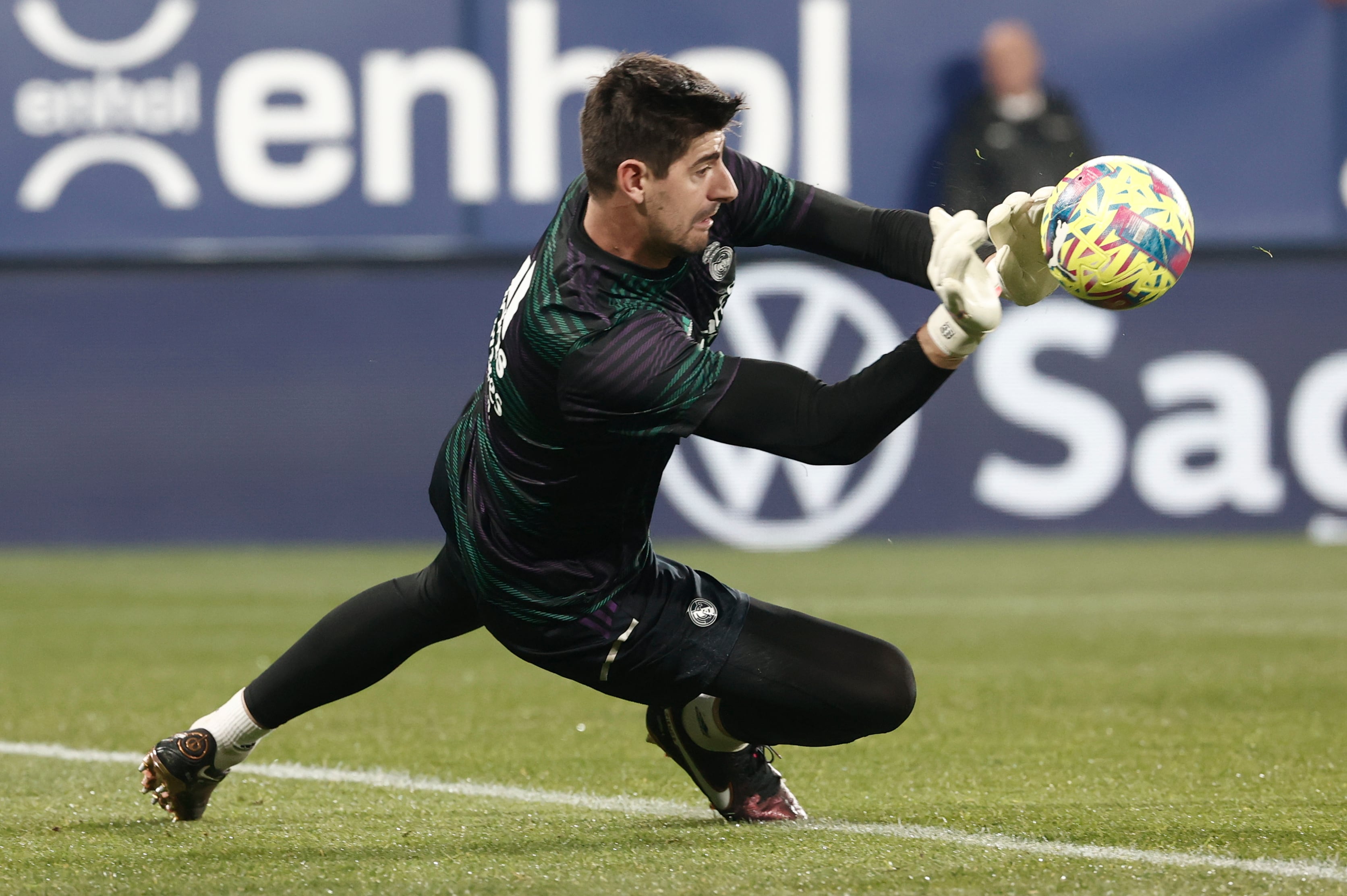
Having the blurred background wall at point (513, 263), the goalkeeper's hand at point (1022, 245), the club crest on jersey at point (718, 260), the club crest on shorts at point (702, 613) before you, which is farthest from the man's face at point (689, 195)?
the blurred background wall at point (513, 263)

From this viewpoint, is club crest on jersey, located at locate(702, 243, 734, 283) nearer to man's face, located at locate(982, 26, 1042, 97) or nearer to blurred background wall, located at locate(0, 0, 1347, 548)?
blurred background wall, located at locate(0, 0, 1347, 548)

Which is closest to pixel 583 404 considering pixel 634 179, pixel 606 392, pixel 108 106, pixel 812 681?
pixel 606 392

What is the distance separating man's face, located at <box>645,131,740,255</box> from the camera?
3611mm

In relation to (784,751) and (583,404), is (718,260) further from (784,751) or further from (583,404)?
(784,751)

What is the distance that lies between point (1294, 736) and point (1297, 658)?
1767 mm

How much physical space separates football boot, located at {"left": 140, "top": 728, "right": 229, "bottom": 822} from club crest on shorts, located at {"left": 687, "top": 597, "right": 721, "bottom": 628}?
1.17 m

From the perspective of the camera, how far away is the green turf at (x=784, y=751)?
375 cm

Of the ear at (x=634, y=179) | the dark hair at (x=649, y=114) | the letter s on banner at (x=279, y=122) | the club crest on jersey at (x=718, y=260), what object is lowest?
the letter s on banner at (x=279, y=122)

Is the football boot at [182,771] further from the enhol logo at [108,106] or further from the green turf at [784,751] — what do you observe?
the enhol logo at [108,106]

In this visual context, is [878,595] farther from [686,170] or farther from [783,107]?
[686,170]

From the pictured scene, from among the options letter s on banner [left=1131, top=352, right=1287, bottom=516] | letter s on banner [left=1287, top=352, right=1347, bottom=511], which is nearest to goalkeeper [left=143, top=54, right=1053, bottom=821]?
letter s on banner [left=1131, top=352, right=1287, bottom=516]

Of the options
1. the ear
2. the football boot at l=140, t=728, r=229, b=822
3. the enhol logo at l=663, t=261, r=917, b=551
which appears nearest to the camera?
the ear

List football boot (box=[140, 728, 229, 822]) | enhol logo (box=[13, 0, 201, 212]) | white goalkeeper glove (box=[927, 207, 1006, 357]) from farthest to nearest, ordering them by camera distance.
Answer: enhol logo (box=[13, 0, 201, 212]), football boot (box=[140, 728, 229, 822]), white goalkeeper glove (box=[927, 207, 1006, 357])

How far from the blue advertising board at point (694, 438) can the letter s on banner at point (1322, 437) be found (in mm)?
12
